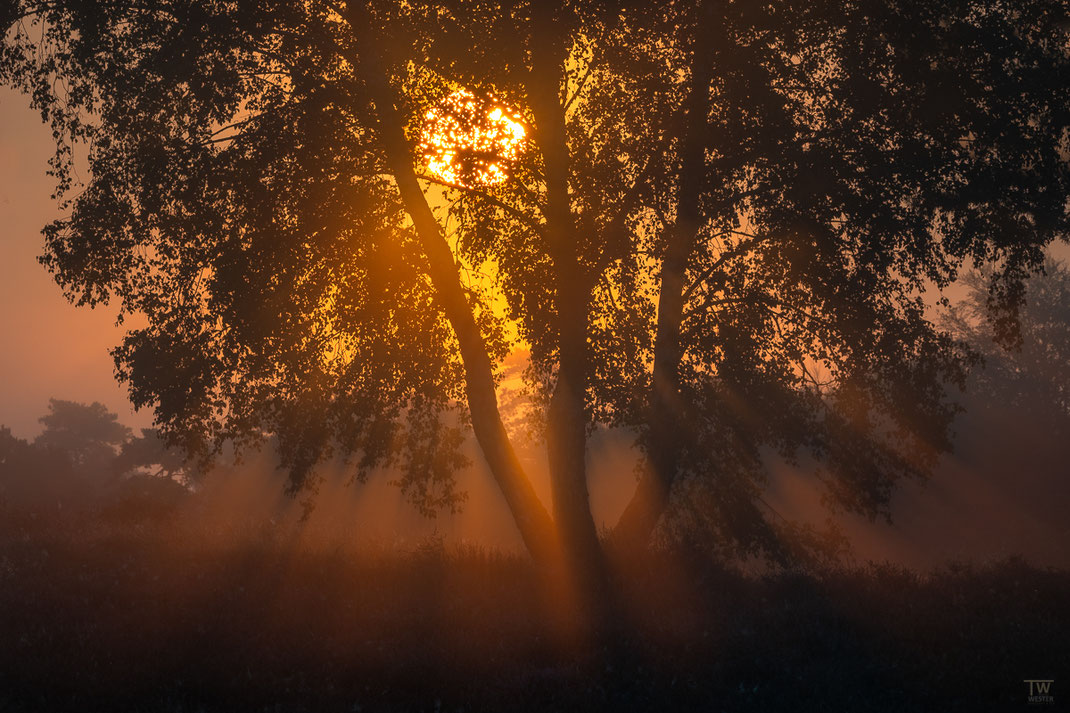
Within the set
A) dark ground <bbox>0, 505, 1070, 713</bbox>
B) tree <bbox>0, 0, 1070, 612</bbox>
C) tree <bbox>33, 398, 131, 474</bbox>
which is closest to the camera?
dark ground <bbox>0, 505, 1070, 713</bbox>

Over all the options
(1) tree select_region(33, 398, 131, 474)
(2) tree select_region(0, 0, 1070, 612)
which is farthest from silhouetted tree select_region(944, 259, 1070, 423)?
(1) tree select_region(33, 398, 131, 474)

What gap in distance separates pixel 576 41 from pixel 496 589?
31.8 feet

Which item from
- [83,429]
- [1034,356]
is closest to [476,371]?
[1034,356]

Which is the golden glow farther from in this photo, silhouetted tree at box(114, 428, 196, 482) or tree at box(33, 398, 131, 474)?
tree at box(33, 398, 131, 474)

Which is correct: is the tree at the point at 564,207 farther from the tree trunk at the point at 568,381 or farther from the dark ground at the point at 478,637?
the dark ground at the point at 478,637

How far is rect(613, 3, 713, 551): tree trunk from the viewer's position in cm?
1431

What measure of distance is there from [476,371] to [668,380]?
3567 millimetres

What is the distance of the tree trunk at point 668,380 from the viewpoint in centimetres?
1431

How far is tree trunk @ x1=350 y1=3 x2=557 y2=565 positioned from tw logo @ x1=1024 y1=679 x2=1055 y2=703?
7.06 meters

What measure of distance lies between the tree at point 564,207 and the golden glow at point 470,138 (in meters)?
0.21

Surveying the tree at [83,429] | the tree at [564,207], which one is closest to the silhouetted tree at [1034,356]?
the tree at [564,207]

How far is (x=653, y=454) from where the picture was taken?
1481 cm

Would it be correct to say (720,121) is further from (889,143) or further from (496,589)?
(496,589)

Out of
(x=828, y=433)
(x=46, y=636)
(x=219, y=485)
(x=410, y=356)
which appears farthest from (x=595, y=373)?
(x=219, y=485)
